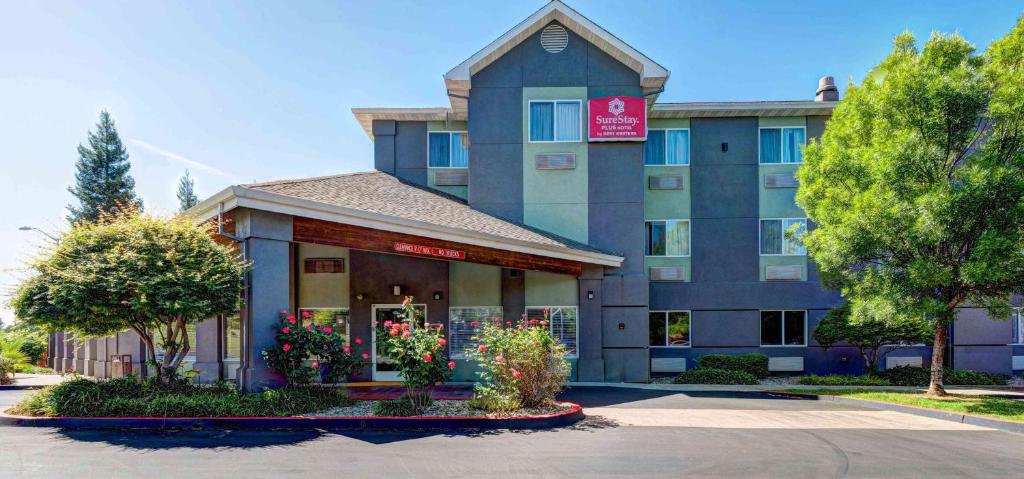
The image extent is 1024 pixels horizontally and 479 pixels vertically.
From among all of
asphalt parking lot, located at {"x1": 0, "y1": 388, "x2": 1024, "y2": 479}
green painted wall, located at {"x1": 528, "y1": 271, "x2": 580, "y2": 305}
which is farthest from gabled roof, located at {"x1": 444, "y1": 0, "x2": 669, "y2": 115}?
asphalt parking lot, located at {"x1": 0, "y1": 388, "x2": 1024, "y2": 479}

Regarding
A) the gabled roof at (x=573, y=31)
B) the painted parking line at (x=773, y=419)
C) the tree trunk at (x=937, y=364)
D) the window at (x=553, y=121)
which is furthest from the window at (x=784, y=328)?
the window at (x=553, y=121)

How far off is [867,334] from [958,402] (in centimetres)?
383

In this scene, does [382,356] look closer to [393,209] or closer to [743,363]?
[393,209]

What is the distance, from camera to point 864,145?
12.5 metres

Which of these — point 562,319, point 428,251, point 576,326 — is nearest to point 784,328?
point 576,326

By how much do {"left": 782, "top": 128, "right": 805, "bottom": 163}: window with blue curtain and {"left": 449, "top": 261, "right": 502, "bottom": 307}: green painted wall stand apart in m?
11.0

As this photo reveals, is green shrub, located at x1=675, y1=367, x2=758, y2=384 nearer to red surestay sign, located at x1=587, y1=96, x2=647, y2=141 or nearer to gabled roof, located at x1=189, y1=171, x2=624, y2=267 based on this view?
gabled roof, located at x1=189, y1=171, x2=624, y2=267

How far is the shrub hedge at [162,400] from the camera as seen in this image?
8.99 meters

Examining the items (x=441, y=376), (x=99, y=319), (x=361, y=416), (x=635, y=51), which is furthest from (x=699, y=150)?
(x=99, y=319)

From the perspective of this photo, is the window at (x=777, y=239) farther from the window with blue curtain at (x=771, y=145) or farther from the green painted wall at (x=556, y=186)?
the green painted wall at (x=556, y=186)

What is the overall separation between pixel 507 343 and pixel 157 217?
7.42 m

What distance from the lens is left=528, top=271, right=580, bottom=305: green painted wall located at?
15.2 m

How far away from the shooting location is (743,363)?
16422 mm

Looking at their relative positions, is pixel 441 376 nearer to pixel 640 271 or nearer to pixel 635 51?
pixel 640 271
